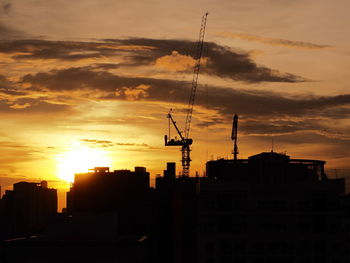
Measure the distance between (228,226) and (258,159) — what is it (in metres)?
31.2

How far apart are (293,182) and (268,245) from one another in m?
23.6

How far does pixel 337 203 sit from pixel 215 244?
40938mm

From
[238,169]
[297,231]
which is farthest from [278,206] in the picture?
[238,169]

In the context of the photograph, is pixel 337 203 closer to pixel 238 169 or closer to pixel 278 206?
pixel 278 206

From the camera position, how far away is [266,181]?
190 meters

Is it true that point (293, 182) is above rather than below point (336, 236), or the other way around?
above

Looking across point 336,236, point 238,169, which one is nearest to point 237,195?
point 238,169

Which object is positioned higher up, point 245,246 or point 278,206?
point 278,206

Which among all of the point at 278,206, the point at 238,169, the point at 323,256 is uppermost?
the point at 238,169

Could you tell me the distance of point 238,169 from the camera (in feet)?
656

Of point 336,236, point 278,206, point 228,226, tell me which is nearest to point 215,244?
point 228,226

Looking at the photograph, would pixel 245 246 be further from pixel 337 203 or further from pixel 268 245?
pixel 337 203

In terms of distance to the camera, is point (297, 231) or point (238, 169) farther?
point (238, 169)

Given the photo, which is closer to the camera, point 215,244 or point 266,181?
point 215,244
